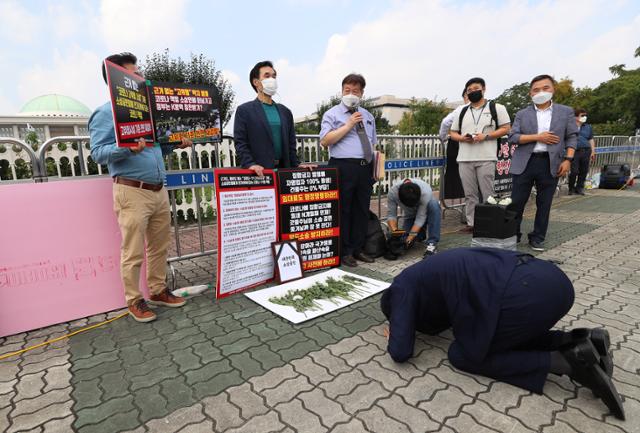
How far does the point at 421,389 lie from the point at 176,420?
1.31 m

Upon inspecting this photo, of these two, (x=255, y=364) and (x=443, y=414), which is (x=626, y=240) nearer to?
(x=443, y=414)

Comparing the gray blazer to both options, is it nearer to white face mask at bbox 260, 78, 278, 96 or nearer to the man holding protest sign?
white face mask at bbox 260, 78, 278, 96

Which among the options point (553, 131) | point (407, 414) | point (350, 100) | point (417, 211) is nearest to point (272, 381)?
point (407, 414)

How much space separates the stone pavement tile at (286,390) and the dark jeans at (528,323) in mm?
951

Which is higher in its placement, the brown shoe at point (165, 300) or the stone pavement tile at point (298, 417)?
the brown shoe at point (165, 300)

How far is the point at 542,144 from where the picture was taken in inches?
175

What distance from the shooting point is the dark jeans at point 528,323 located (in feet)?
6.09

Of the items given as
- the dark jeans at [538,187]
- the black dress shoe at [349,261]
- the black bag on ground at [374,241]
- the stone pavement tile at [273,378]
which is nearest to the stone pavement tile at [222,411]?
the stone pavement tile at [273,378]

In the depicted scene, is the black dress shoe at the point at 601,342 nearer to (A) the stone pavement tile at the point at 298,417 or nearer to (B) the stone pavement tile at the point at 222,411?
(A) the stone pavement tile at the point at 298,417

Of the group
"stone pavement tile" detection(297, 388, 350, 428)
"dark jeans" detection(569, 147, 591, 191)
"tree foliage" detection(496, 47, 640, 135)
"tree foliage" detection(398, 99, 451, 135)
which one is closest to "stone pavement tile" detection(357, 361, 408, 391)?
"stone pavement tile" detection(297, 388, 350, 428)

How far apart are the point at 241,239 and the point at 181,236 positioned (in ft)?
9.29

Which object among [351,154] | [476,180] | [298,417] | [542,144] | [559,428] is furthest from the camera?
[476,180]

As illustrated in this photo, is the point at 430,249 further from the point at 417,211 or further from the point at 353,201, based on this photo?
the point at 353,201

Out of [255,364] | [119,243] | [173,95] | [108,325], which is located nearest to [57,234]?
[119,243]
